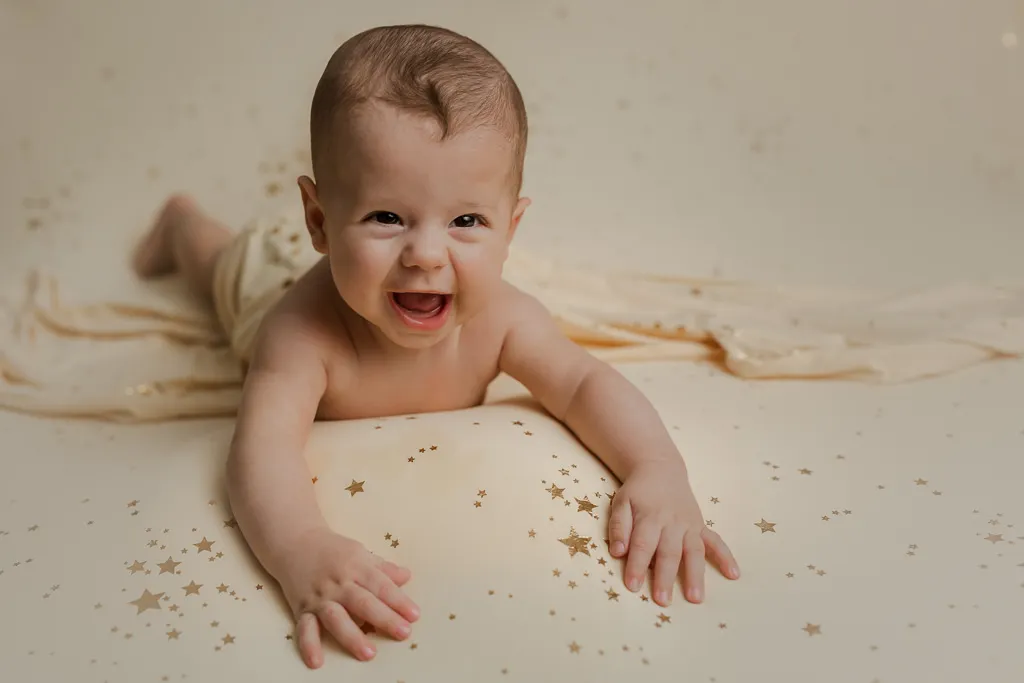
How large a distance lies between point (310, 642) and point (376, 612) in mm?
70

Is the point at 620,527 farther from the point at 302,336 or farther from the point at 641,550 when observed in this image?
the point at 302,336

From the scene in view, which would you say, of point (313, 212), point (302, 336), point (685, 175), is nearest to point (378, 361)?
point (302, 336)

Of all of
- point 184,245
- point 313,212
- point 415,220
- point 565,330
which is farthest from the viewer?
point 184,245

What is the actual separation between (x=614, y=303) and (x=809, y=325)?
35cm

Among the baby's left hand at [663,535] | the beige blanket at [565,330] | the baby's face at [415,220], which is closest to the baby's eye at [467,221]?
the baby's face at [415,220]

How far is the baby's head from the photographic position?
3.62 ft

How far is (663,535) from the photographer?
3.86ft

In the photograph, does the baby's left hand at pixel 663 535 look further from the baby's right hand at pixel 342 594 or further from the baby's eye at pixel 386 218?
the baby's eye at pixel 386 218

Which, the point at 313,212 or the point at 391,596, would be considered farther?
the point at 313,212

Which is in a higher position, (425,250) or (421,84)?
(421,84)

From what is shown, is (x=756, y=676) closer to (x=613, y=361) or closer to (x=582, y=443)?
(x=582, y=443)

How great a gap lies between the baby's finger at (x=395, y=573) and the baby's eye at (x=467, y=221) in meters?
0.38

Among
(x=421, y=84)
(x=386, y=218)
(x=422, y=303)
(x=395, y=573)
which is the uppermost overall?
(x=421, y=84)

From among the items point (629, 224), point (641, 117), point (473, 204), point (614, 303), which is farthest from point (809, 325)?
point (473, 204)
